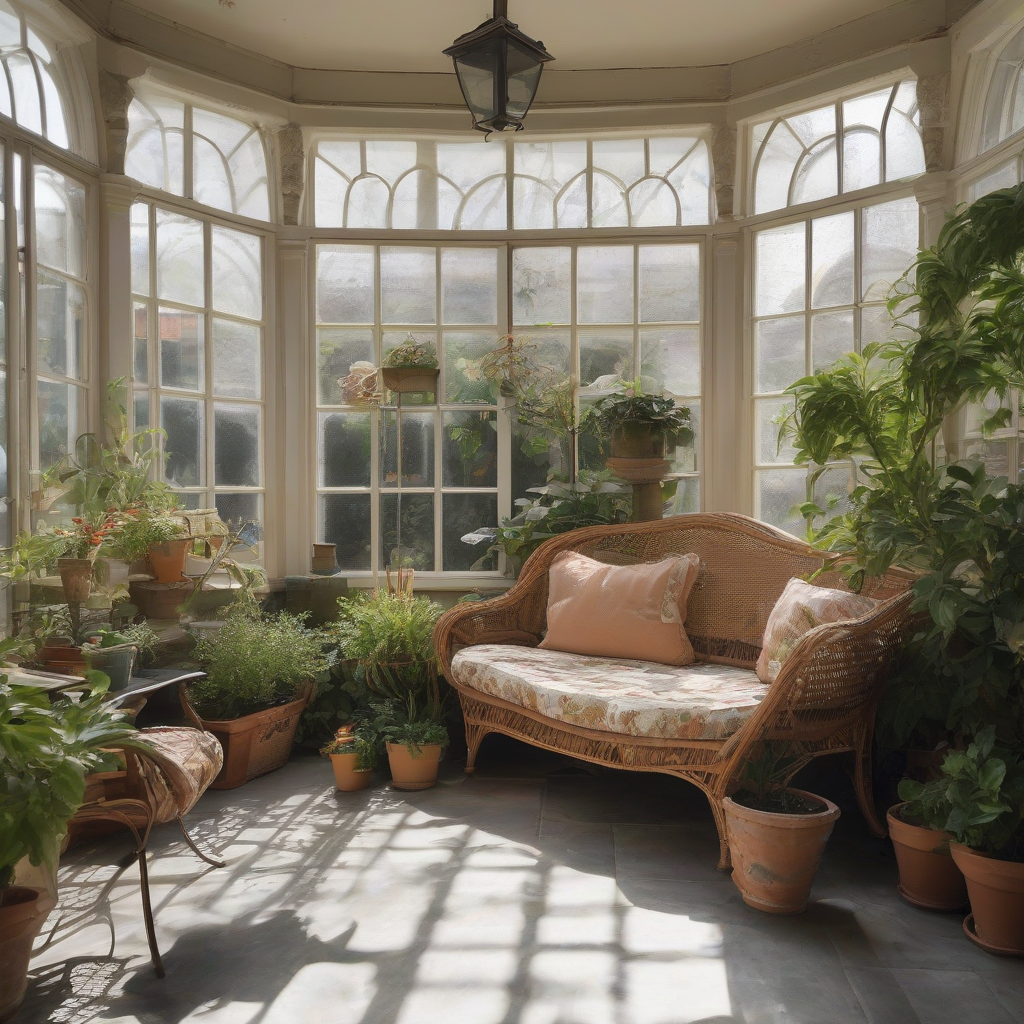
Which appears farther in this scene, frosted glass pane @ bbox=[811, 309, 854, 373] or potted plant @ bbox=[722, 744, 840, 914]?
frosted glass pane @ bbox=[811, 309, 854, 373]

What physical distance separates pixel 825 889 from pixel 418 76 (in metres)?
4.05

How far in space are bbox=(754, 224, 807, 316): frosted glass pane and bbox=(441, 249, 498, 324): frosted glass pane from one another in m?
1.32

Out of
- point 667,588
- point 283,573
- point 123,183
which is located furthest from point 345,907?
point 123,183

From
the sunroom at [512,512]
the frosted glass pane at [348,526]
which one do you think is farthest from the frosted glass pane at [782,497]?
the frosted glass pane at [348,526]

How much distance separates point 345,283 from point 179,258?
2.72ft

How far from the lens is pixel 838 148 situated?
4254 millimetres

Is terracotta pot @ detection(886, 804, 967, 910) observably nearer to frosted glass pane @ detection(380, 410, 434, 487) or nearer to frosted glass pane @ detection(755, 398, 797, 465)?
frosted glass pane @ detection(755, 398, 797, 465)

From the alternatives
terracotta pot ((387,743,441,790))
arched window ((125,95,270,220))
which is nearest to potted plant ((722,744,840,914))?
terracotta pot ((387,743,441,790))

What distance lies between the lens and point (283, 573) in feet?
15.5

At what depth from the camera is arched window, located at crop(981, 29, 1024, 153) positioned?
137 inches

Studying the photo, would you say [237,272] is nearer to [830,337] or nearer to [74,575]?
[74,575]

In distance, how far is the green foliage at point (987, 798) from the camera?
2.29 metres

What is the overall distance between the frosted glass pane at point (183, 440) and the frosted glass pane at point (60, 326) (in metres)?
0.46

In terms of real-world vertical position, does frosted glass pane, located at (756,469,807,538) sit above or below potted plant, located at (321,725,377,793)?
above
